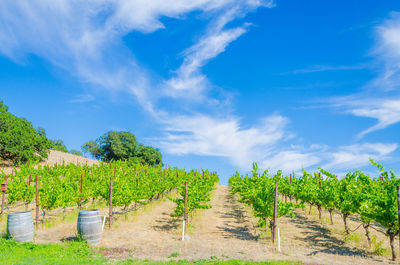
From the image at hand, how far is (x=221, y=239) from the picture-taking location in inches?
460

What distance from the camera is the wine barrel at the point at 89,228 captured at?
34.7 ft

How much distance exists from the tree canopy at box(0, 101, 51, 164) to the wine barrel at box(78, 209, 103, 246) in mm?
28464

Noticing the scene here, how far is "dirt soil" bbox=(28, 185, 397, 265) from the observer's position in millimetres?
9477

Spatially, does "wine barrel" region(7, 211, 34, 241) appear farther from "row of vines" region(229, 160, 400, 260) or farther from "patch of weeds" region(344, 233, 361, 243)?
"patch of weeds" region(344, 233, 361, 243)

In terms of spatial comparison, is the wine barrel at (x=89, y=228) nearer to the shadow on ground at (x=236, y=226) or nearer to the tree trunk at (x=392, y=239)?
the shadow on ground at (x=236, y=226)

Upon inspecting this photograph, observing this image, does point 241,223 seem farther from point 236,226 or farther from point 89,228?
point 89,228

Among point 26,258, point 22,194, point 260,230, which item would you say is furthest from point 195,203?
point 22,194

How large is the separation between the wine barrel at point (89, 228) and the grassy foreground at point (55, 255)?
1.15ft

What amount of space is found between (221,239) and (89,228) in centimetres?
569

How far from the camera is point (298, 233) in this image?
42.8 feet

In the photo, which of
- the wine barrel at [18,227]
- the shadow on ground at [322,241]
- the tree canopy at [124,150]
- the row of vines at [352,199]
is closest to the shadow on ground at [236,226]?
the row of vines at [352,199]

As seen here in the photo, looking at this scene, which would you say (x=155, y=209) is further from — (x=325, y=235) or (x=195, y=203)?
(x=325, y=235)

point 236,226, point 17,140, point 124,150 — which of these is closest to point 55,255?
point 236,226

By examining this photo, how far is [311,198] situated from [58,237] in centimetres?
1400
